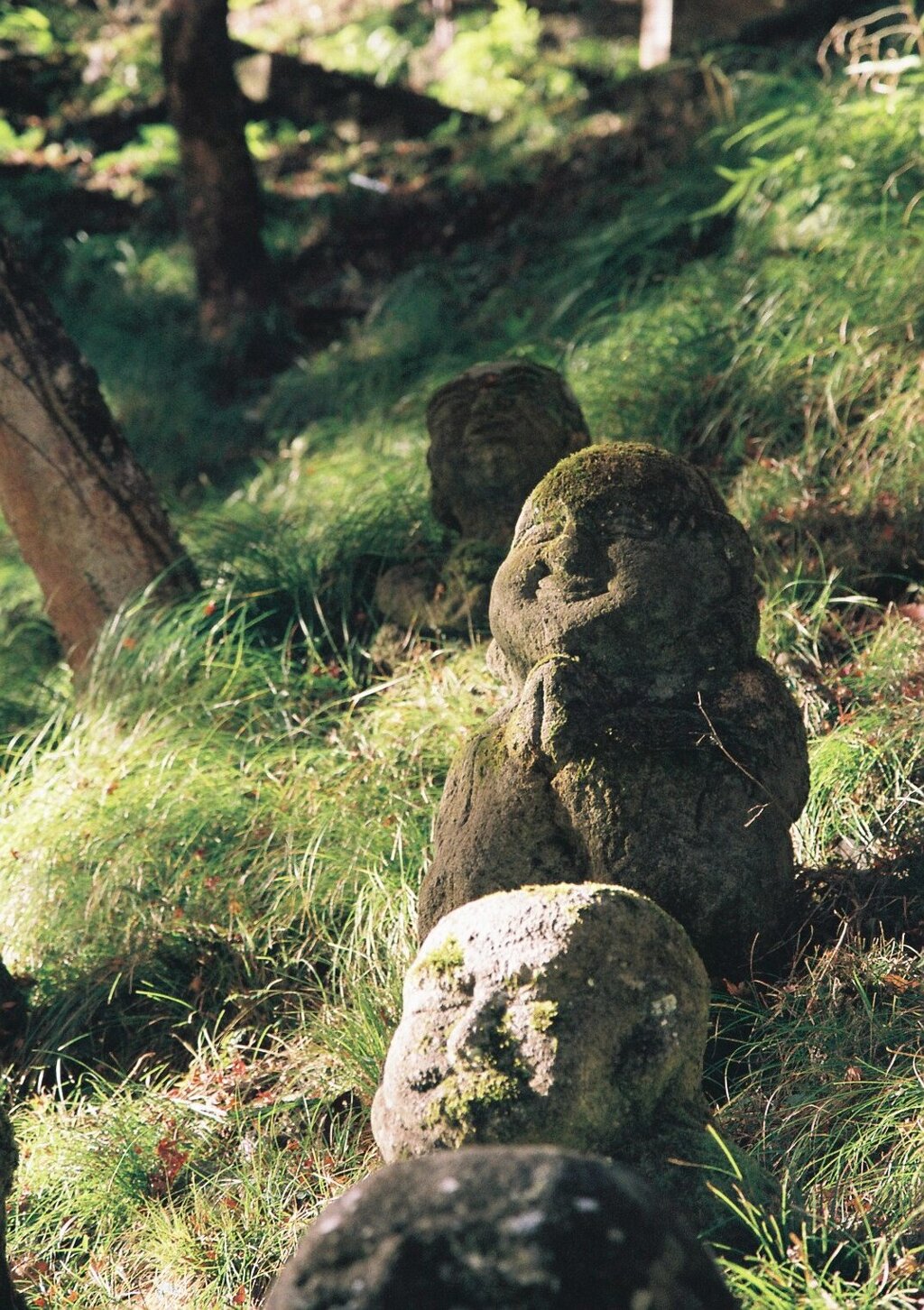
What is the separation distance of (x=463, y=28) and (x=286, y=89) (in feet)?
6.09

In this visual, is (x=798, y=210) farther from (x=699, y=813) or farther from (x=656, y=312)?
(x=699, y=813)

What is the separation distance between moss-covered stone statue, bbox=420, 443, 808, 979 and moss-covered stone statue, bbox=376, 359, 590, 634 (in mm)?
1967

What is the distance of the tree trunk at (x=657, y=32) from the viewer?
36.3 feet

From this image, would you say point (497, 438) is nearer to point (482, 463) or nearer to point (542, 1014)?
point (482, 463)

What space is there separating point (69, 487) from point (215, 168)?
16.7ft

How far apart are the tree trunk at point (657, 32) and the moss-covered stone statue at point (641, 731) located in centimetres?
877

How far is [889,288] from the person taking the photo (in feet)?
19.2

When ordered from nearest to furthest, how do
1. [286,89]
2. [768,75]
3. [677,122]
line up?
[768,75]
[677,122]
[286,89]

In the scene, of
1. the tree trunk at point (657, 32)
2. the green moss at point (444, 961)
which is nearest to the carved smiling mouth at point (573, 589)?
the green moss at point (444, 961)

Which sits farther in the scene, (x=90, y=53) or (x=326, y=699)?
(x=90, y=53)

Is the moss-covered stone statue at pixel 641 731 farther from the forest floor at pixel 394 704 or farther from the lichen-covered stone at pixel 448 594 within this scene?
the lichen-covered stone at pixel 448 594

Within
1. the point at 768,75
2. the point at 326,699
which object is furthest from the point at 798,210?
the point at 326,699

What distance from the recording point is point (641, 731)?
318 cm

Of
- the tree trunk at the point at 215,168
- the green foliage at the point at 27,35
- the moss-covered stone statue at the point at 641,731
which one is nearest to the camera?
the moss-covered stone statue at the point at 641,731
